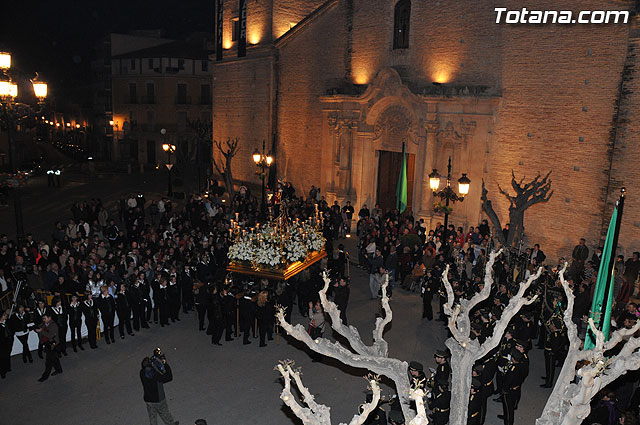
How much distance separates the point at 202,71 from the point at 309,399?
50089mm

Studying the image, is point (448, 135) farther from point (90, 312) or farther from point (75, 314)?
point (75, 314)

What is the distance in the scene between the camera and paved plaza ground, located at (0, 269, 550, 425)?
33.9 ft

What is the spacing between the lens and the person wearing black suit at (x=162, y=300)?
46.1 ft

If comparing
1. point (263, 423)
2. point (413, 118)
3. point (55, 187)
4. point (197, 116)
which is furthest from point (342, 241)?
point (197, 116)

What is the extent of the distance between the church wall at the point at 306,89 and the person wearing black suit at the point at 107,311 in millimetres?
15599

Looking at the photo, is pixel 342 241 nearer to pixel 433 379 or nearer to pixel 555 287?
pixel 555 287

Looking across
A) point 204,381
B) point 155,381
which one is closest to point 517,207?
point 204,381

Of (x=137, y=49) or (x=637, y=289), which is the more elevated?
(x=137, y=49)

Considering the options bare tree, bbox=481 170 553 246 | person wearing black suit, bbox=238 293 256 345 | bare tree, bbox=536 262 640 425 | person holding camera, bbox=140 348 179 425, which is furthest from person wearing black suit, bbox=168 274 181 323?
bare tree, bbox=536 262 640 425

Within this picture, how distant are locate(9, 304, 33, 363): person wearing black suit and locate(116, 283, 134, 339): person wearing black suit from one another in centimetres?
200

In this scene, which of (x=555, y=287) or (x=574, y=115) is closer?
(x=555, y=287)

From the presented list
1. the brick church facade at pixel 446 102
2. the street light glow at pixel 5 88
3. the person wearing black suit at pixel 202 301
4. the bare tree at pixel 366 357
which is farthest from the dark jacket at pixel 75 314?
the brick church facade at pixel 446 102

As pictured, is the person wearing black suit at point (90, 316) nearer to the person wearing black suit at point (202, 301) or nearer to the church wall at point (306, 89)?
the person wearing black suit at point (202, 301)

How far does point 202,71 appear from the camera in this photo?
5094 centimetres
